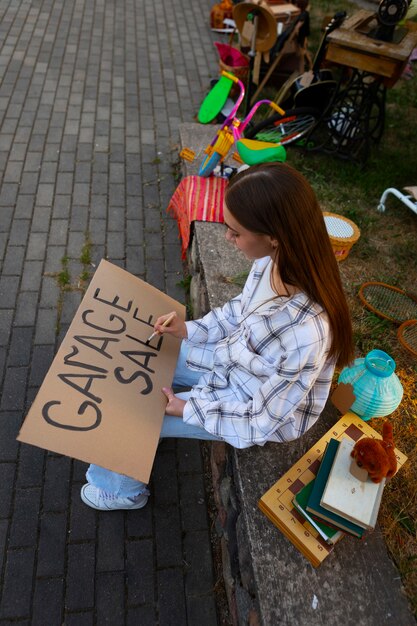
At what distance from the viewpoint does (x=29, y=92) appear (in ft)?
17.5

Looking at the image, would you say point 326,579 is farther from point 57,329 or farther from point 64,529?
point 57,329

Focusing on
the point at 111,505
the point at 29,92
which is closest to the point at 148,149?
the point at 29,92

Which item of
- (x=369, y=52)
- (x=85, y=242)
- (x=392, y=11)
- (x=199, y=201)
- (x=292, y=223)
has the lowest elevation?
(x=85, y=242)

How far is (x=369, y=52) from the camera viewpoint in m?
3.95

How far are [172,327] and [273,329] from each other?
23.5 inches

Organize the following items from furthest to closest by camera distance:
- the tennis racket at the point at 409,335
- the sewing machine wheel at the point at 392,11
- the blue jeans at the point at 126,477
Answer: the sewing machine wheel at the point at 392,11 → the tennis racket at the point at 409,335 → the blue jeans at the point at 126,477

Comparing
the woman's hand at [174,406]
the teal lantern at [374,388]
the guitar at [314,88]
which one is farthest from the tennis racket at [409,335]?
the guitar at [314,88]

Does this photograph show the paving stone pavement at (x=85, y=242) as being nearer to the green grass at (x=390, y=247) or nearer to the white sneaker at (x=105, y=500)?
the white sneaker at (x=105, y=500)

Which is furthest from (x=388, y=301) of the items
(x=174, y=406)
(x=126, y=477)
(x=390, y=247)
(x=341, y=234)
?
(x=126, y=477)

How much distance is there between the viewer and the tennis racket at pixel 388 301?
10.4 ft

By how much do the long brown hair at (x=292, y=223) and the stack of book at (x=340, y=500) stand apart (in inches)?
23.9

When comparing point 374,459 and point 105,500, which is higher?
point 374,459

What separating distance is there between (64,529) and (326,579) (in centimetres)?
130

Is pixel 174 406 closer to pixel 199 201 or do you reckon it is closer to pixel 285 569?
pixel 285 569
